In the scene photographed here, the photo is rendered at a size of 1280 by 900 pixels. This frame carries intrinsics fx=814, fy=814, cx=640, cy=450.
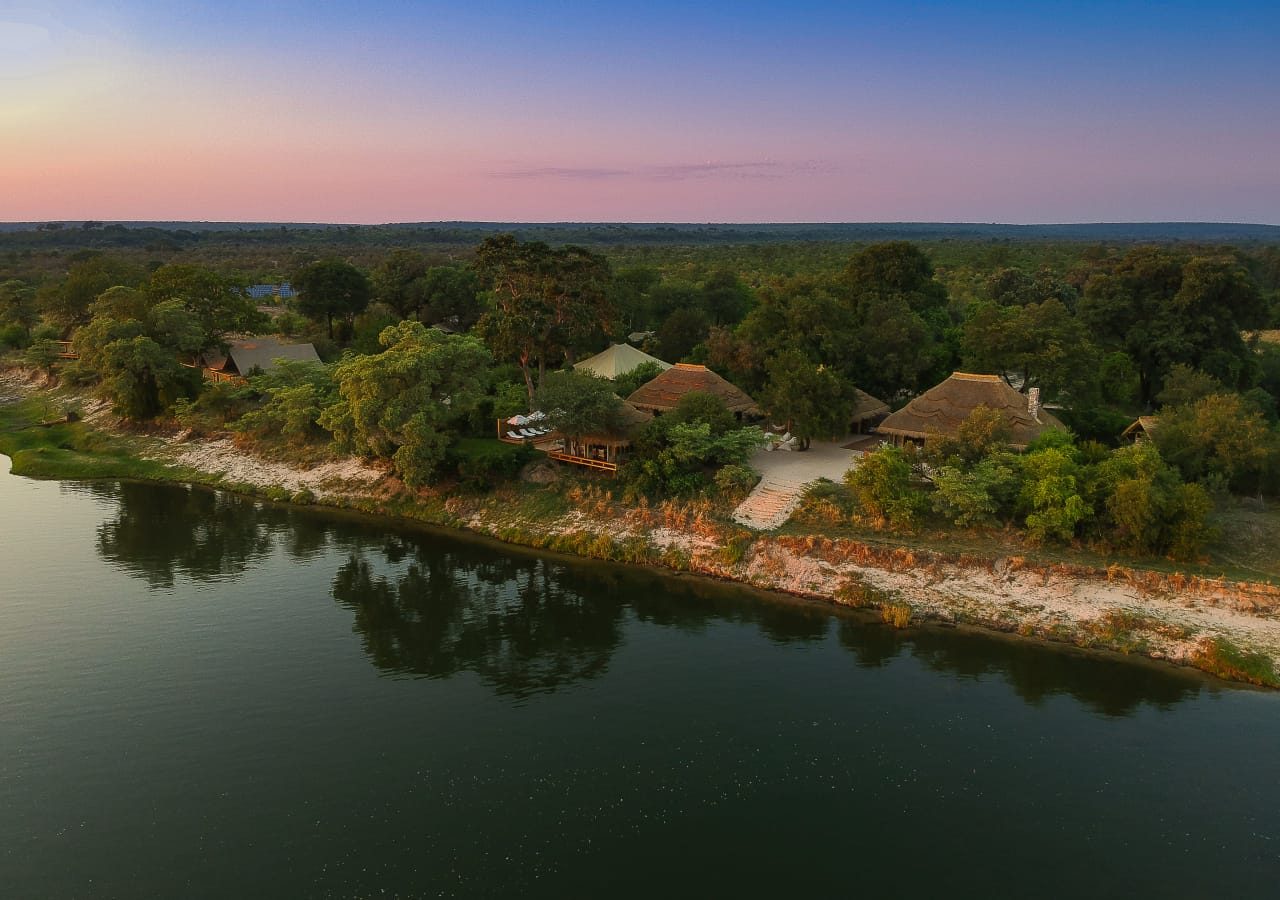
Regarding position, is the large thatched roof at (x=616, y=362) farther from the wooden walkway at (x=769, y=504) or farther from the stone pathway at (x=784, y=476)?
the wooden walkway at (x=769, y=504)

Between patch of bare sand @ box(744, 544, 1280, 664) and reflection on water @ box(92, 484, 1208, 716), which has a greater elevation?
patch of bare sand @ box(744, 544, 1280, 664)

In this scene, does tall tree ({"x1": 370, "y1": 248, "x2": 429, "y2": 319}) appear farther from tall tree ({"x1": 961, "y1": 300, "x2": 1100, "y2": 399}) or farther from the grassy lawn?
tall tree ({"x1": 961, "y1": 300, "x2": 1100, "y2": 399})

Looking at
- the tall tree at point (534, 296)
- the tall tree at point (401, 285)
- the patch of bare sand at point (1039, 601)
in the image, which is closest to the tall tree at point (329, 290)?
the tall tree at point (401, 285)

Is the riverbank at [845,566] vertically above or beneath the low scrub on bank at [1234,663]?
above

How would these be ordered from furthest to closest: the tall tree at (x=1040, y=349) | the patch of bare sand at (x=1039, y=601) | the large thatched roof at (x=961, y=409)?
the tall tree at (x=1040, y=349), the large thatched roof at (x=961, y=409), the patch of bare sand at (x=1039, y=601)

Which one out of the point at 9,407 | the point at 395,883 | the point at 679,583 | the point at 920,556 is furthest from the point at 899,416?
the point at 9,407

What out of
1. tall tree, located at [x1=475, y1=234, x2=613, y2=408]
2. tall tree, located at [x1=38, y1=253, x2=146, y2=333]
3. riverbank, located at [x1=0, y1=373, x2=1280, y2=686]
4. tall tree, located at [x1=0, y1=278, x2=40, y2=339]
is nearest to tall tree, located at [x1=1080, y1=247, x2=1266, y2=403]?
riverbank, located at [x1=0, y1=373, x2=1280, y2=686]
